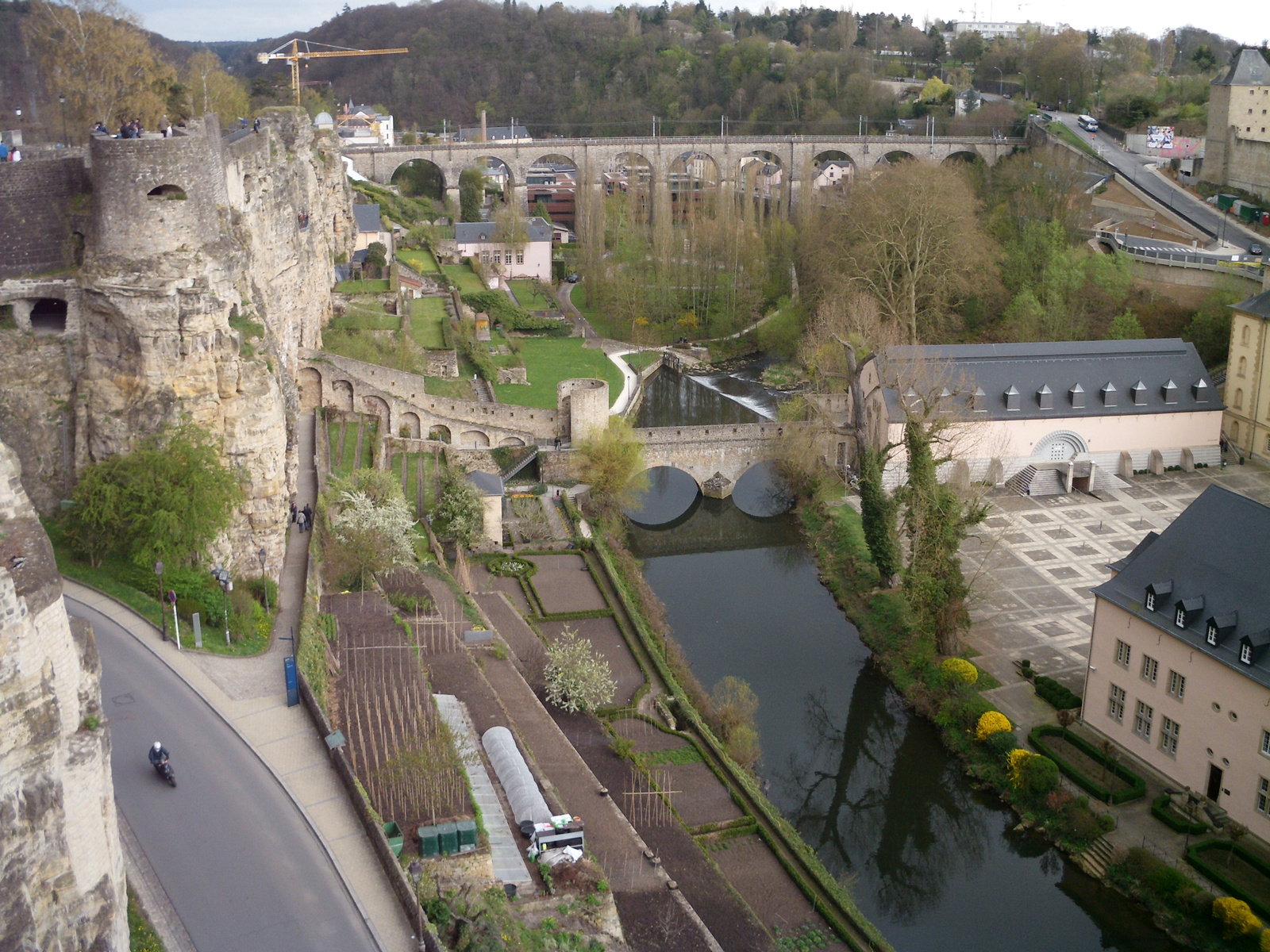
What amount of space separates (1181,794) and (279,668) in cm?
1366

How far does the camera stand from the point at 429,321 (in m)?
43.1

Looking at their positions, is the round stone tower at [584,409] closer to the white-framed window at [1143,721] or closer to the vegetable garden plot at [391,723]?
the vegetable garden plot at [391,723]

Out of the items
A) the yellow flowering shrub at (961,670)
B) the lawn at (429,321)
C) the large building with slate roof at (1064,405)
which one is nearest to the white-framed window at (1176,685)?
the yellow flowering shrub at (961,670)

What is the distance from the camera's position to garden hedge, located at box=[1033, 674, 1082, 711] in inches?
855

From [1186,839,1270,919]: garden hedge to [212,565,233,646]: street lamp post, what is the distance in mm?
14175

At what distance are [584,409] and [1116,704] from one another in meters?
16.3

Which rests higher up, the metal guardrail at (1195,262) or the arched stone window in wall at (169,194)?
the arched stone window in wall at (169,194)

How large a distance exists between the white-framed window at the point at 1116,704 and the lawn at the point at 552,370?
20.0 meters

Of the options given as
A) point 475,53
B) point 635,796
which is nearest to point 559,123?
point 475,53

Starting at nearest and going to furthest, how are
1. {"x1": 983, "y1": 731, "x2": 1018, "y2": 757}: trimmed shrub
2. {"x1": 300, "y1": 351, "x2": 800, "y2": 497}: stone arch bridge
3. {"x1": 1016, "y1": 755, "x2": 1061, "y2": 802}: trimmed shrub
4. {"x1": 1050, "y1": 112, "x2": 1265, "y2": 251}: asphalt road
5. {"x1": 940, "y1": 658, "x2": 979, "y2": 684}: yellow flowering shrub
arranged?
{"x1": 1016, "y1": 755, "x2": 1061, "y2": 802}: trimmed shrub < {"x1": 983, "y1": 731, "x2": 1018, "y2": 757}: trimmed shrub < {"x1": 940, "y1": 658, "x2": 979, "y2": 684}: yellow flowering shrub < {"x1": 300, "y1": 351, "x2": 800, "y2": 497}: stone arch bridge < {"x1": 1050, "y1": 112, "x2": 1265, "y2": 251}: asphalt road

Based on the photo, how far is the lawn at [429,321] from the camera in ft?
132

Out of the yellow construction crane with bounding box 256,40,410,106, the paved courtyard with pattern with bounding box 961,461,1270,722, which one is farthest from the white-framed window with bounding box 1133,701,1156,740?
the yellow construction crane with bounding box 256,40,410,106

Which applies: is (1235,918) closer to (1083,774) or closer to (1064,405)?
(1083,774)

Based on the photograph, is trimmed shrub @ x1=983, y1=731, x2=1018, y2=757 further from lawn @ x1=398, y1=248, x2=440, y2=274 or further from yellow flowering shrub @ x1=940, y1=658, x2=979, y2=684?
lawn @ x1=398, y1=248, x2=440, y2=274
